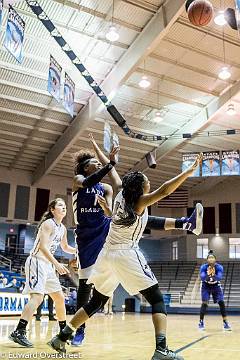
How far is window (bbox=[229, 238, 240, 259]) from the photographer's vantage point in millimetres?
27391

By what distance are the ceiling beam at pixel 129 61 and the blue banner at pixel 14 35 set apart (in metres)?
4.67

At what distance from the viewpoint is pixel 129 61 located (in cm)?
1385

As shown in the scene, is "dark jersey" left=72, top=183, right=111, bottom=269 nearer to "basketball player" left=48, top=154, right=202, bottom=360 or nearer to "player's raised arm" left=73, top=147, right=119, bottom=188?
"player's raised arm" left=73, top=147, right=119, bottom=188

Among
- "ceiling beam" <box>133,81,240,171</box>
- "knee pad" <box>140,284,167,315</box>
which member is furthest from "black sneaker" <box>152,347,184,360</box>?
"ceiling beam" <box>133,81,240,171</box>

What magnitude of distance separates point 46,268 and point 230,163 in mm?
13623

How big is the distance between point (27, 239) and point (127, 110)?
44.5ft

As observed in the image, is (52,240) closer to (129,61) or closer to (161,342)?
(161,342)

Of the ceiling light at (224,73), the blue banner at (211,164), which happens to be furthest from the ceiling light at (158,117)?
the ceiling light at (224,73)

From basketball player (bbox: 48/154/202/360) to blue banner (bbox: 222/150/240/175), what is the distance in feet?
46.2

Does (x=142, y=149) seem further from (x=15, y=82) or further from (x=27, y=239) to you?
(x=27, y=239)

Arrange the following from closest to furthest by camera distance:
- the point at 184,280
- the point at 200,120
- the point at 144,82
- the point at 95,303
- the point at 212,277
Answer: the point at 95,303 < the point at 212,277 < the point at 144,82 < the point at 200,120 < the point at 184,280

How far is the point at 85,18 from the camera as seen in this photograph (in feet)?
41.6

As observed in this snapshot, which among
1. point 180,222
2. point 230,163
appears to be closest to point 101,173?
point 180,222

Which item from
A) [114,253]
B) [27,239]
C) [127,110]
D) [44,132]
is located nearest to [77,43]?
[127,110]
